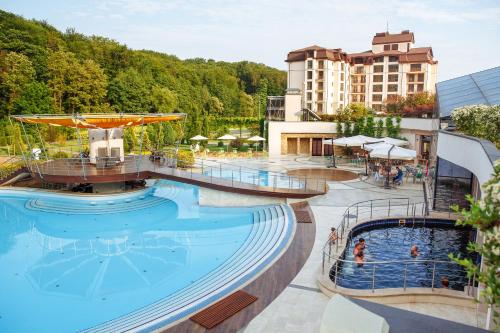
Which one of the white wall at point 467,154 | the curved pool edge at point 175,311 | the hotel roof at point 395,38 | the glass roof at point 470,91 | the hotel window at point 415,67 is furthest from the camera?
the hotel roof at point 395,38

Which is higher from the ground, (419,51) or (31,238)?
(419,51)

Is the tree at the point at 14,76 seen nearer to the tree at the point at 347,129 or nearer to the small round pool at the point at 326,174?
the small round pool at the point at 326,174

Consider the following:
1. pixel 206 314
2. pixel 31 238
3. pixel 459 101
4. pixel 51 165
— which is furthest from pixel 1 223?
pixel 459 101

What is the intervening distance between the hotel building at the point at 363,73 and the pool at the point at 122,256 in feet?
152

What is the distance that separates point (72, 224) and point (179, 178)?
215 inches

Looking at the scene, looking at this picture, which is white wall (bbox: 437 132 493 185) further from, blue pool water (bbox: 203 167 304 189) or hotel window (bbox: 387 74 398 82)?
hotel window (bbox: 387 74 398 82)

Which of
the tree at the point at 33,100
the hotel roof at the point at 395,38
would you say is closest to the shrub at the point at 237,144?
the tree at the point at 33,100

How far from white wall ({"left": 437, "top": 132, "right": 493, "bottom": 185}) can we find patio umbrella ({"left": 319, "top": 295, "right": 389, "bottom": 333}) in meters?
4.29

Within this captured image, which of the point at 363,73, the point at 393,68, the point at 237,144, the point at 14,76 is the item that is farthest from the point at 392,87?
the point at 14,76

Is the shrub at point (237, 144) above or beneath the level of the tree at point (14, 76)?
beneath

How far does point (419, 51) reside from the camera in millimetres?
64188

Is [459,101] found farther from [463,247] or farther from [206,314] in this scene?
[206,314]

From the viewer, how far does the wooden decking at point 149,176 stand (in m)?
18.6

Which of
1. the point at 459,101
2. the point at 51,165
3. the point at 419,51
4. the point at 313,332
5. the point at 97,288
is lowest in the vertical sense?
the point at 97,288
